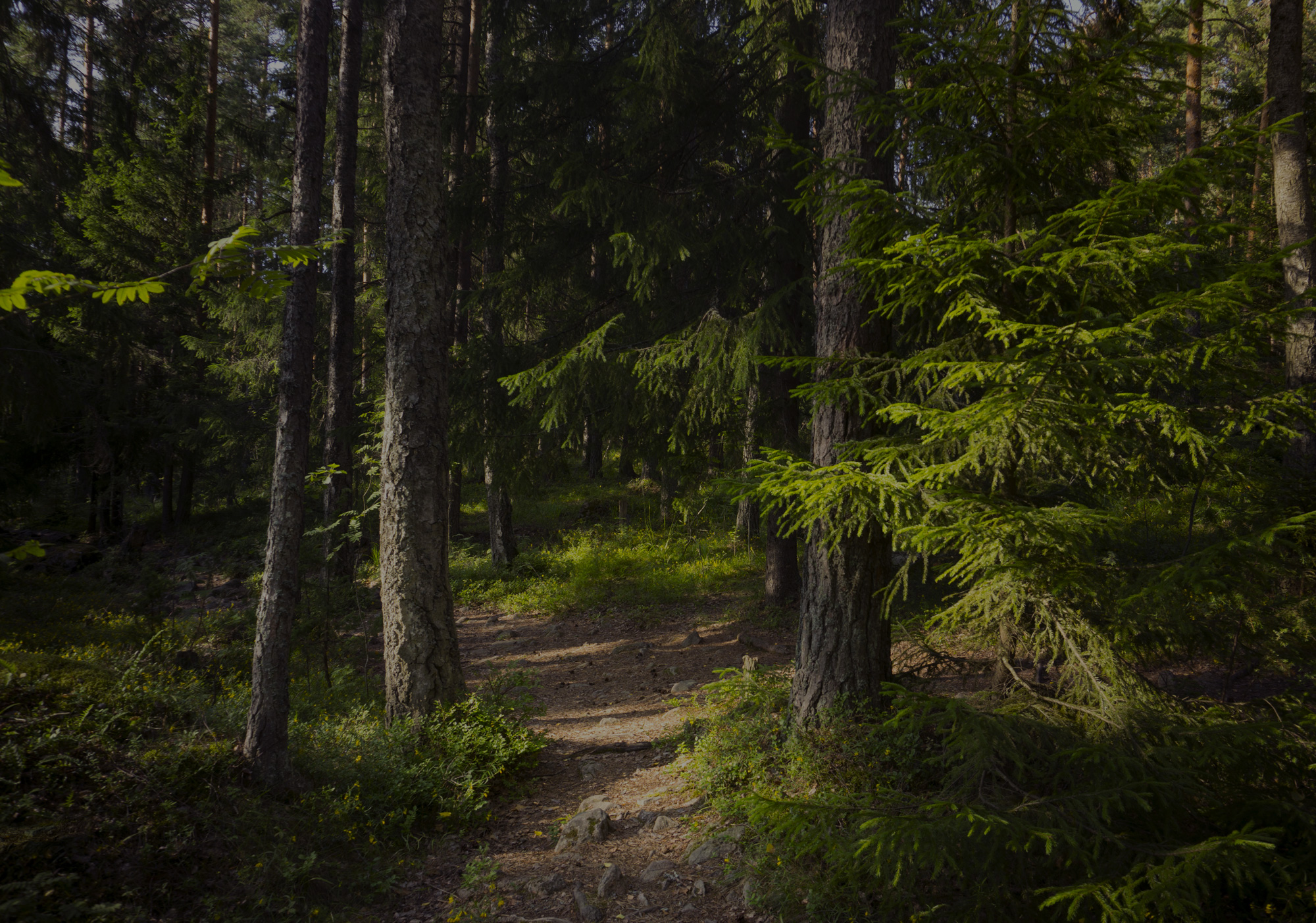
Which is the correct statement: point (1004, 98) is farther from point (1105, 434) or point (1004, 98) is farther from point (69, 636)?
point (69, 636)

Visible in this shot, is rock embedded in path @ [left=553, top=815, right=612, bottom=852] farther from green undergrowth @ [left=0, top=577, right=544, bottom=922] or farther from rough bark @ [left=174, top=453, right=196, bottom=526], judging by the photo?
rough bark @ [left=174, top=453, right=196, bottom=526]

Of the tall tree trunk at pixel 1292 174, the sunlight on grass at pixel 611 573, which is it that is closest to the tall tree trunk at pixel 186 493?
the sunlight on grass at pixel 611 573

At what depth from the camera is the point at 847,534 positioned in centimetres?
489

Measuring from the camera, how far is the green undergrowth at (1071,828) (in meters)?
2.63

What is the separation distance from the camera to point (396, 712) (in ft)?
19.3

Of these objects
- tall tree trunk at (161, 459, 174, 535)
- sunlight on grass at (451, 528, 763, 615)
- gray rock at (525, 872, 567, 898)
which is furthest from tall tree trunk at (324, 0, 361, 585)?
tall tree trunk at (161, 459, 174, 535)

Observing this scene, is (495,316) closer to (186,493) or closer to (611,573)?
(611,573)

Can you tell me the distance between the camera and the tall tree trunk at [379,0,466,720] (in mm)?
5918

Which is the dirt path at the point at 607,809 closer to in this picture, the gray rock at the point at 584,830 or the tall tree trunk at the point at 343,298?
the gray rock at the point at 584,830

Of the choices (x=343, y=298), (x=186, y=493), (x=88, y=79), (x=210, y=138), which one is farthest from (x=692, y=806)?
(x=88, y=79)

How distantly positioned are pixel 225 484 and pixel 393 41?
13.0 m

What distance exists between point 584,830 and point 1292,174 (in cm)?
1058

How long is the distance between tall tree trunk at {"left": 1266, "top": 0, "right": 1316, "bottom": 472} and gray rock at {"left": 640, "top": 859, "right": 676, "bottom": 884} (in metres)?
8.01

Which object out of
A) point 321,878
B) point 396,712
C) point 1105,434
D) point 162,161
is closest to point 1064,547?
point 1105,434
